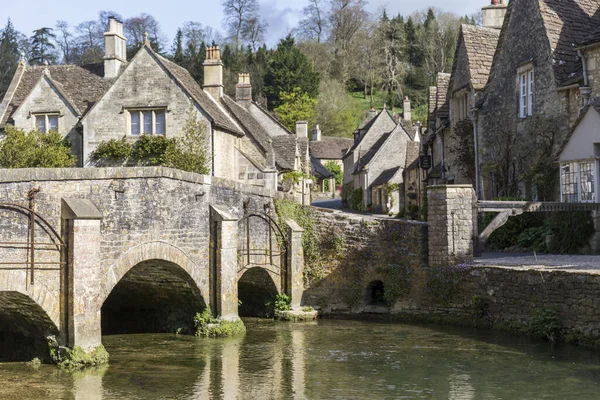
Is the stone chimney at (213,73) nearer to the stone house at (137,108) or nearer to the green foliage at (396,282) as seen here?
the stone house at (137,108)

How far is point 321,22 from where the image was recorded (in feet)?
306

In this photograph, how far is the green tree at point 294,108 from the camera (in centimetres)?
7531

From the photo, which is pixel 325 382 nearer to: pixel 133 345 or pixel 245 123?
pixel 133 345

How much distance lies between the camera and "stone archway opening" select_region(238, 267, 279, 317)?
21484 mm

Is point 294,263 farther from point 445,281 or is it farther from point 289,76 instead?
point 289,76

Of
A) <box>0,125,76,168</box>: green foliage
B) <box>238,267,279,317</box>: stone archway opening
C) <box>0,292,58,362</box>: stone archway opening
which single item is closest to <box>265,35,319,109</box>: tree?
<box>0,125,76,168</box>: green foliage

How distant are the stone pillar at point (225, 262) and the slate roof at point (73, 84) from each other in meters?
17.2

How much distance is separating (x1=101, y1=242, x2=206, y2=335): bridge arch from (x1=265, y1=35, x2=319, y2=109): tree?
5820cm

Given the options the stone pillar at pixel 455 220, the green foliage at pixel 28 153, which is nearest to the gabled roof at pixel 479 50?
the stone pillar at pixel 455 220

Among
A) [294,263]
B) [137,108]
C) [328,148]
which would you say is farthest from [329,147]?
[294,263]

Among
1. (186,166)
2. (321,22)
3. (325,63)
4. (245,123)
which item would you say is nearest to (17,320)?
(186,166)

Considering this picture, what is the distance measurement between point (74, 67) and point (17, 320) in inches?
952

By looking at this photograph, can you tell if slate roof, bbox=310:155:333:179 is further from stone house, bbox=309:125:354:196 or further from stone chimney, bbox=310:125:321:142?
stone chimney, bbox=310:125:321:142

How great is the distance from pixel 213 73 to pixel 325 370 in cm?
2376
